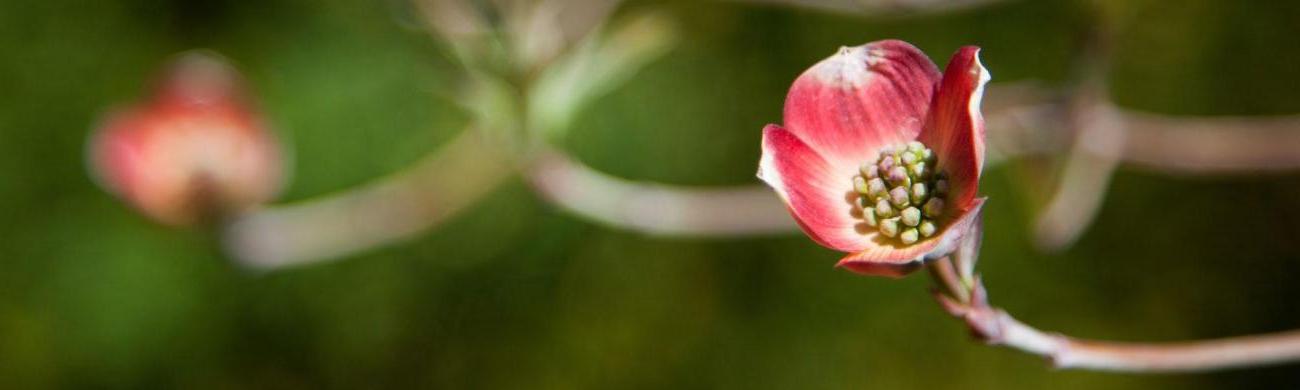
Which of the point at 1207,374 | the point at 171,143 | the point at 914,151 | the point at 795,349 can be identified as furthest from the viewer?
the point at 795,349

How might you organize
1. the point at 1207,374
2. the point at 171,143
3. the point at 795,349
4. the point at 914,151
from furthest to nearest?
the point at 795,349, the point at 1207,374, the point at 171,143, the point at 914,151

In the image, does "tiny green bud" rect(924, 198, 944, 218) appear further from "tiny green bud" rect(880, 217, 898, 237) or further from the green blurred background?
the green blurred background

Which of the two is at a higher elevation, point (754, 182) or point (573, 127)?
point (573, 127)

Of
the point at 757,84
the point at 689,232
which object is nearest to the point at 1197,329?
the point at 757,84

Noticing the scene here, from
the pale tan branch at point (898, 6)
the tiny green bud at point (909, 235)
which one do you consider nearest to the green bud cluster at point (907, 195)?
the tiny green bud at point (909, 235)

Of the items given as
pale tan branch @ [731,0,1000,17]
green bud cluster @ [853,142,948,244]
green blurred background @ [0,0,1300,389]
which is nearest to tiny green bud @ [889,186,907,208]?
green bud cluster @ [853,142,948,244]

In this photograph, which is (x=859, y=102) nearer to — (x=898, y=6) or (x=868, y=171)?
(x=868, y=171)

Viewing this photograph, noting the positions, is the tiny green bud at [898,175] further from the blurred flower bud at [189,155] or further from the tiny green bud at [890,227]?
the blurred flower bud at [189,155]

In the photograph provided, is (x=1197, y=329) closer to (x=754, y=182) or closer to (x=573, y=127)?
(x=754, y=182)
